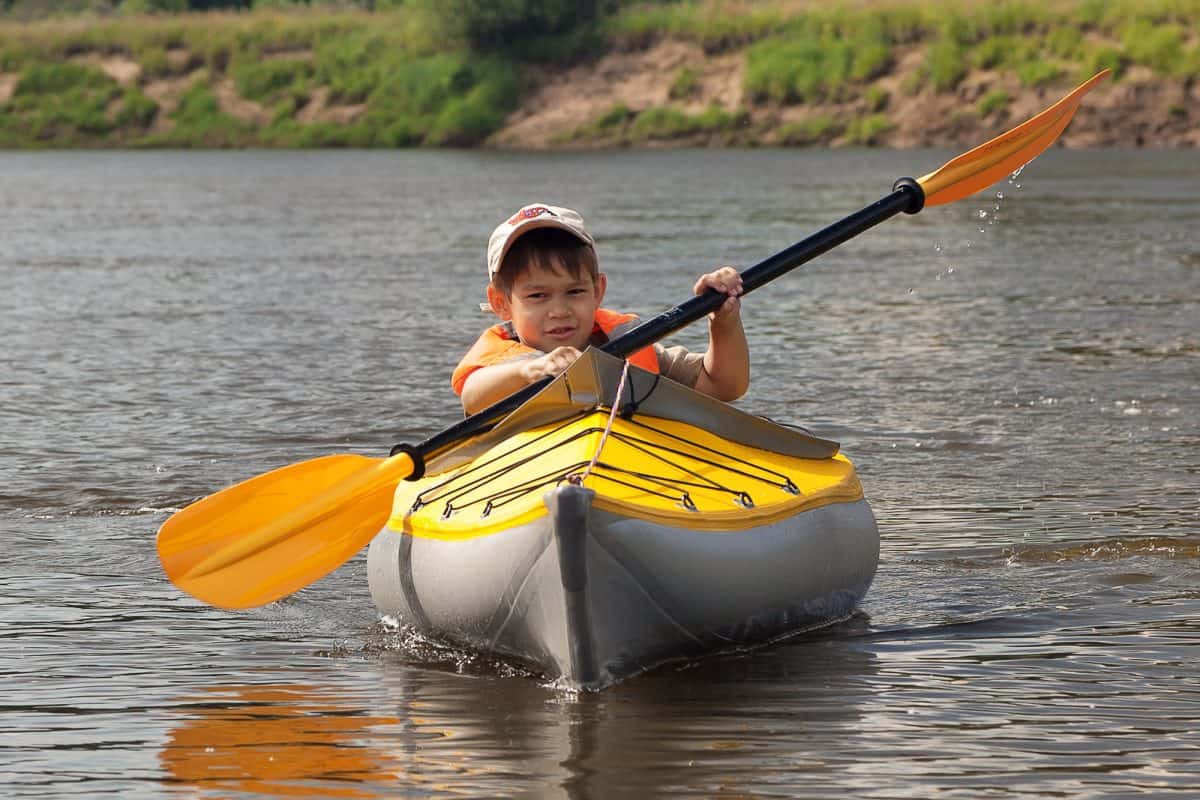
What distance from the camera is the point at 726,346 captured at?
5.37 meters

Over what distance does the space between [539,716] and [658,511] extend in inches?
21.1

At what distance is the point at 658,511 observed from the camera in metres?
4.67

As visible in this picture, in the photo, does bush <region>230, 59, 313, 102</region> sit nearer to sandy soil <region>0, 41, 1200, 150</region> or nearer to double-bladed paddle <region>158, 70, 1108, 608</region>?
sandy soil <region>0, 41, 1200, 150</region>

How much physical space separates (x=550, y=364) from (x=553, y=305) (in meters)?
0.19

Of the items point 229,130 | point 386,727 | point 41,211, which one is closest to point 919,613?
point 386,727

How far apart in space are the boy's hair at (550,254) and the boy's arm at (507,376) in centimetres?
21

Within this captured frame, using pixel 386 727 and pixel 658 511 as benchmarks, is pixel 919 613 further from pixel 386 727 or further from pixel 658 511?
pixel 386 727

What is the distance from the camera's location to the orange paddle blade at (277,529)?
5383 mm

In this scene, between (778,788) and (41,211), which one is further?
(41,211)

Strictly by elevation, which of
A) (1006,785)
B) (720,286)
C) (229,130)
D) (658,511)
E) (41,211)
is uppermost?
(229,130)

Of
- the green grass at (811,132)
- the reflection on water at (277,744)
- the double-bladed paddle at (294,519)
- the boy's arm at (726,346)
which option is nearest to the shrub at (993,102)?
the green grass at (811,132)

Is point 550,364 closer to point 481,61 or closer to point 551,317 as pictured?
point 551,317

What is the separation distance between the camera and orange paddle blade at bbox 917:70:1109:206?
640 centimetres

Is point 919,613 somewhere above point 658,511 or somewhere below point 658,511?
below
